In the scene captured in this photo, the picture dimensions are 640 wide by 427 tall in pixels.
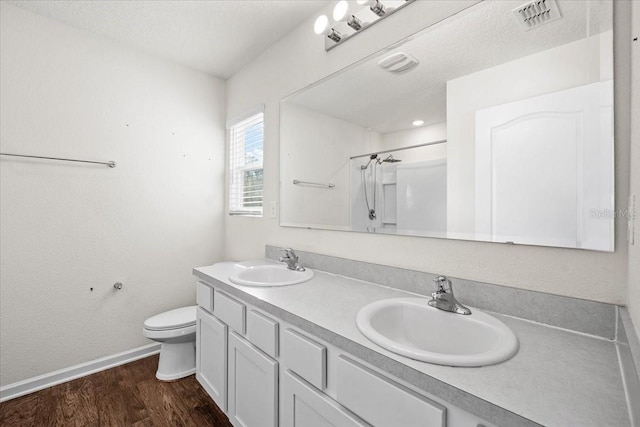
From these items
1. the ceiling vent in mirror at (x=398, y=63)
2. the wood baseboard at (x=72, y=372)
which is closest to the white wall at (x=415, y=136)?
the ceiling vent in mirror at (x=398, y=63)

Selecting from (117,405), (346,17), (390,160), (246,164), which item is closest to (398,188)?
(390,160)

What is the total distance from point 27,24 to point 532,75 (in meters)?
2.81

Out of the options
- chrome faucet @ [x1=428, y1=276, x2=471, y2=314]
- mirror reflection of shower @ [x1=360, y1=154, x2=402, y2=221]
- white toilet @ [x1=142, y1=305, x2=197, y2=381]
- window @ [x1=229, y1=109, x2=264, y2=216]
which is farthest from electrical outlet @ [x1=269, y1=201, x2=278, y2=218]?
chrome faucet @ [x1=428, y1=276, x2=471, y2=314]

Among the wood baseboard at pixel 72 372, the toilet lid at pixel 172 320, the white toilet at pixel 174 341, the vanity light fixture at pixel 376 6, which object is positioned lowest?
the wood baseboard at pixel 72 372

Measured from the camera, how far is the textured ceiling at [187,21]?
5.80ft

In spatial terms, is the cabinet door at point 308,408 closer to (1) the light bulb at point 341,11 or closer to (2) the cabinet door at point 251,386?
(2) the cabinet door at point 251,386

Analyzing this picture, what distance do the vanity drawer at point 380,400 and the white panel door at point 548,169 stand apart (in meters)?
0.65

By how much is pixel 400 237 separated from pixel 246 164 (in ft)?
5.29

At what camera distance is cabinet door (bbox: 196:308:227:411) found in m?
1.47

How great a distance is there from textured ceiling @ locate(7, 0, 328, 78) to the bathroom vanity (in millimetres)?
1659

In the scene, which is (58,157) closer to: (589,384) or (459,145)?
(459,145)

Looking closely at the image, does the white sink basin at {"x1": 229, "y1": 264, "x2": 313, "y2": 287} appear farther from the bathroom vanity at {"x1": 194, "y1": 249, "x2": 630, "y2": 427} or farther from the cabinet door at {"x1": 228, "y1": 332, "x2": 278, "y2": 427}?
the cabinet door at {"x1": 228, "y1": 332, "x2": 278, "y2": 427}

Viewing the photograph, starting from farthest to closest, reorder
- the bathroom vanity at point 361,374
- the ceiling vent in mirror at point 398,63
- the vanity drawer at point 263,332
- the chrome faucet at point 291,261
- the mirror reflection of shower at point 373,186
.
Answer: the chrome faucet at point 291,261
the mirror reflection of shower at point 373,186
the ceiling vent in mirror at point 398,63
the vanity drawer at point 263,332
the bathroom vanity at point 361,374

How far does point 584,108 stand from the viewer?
0.87 meters
